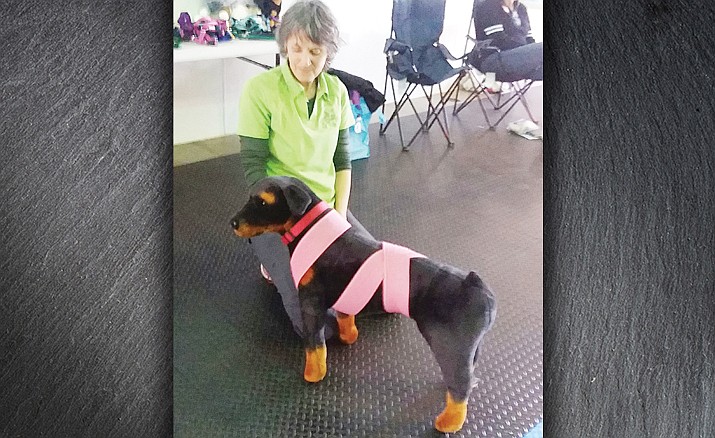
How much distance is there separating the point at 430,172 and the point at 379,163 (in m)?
0.06

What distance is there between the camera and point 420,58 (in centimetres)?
74

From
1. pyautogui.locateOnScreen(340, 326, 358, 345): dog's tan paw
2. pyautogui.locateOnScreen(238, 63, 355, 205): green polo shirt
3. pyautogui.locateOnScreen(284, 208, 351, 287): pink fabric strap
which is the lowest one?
pyautogui.locateOnScreen(340, 326, 358, 345): dog's tan paw

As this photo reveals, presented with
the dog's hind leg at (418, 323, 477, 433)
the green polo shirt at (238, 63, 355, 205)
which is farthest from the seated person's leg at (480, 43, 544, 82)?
the dog's hind leg at (418, 323, 477, 433)

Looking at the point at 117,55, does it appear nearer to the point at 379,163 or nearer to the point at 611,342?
the point at 379,163

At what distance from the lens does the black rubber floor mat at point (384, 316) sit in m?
0.73

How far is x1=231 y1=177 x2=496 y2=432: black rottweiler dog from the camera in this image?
715 mm

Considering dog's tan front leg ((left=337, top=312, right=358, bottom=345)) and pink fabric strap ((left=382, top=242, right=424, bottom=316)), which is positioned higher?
pink fabric strap ((left=382, top=242, right=424, bottom=316))

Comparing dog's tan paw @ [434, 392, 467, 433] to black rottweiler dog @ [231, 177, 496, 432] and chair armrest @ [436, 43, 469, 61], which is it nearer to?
black rottweiler dog @ [231, 177, 496, 432]

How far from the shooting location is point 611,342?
736mm

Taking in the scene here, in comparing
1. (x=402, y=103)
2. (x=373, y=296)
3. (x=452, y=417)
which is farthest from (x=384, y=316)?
(x=402, y=103)

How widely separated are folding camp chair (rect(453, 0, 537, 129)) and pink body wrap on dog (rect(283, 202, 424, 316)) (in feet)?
0.59

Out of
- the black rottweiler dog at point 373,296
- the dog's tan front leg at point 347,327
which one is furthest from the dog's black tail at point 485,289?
the dog's tan front leg at point 347,327

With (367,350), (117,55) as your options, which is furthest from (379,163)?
(117,55)

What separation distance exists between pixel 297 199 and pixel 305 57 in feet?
0.51
